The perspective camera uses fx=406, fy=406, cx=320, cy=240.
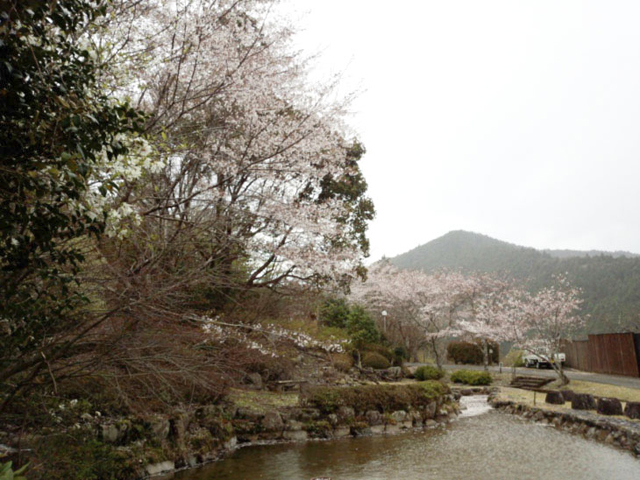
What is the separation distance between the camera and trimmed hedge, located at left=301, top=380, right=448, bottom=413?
29.4 ft

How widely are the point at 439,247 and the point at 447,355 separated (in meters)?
33.3

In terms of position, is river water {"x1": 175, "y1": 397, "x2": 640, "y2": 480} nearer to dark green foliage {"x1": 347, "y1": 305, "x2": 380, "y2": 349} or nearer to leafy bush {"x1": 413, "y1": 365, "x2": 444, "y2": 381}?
leafy bush {"x1": 413, "y1": 365, "x2": 444, "y2": 381}

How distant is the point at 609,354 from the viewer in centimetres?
1659

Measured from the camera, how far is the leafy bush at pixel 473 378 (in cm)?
1748

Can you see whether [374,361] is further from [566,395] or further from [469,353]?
[469,353]

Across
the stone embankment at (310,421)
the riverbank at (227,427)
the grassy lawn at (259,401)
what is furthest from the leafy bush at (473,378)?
the grassy lawn at (259,401)

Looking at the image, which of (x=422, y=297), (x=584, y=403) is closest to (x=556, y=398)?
(x=584, y=403)

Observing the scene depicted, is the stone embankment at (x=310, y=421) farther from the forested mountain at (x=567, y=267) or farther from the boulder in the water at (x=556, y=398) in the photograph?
the forested mountain at (x=567, y=267)

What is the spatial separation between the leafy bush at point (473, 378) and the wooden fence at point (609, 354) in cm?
467

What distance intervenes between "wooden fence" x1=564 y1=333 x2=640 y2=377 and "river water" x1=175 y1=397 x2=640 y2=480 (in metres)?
8.78

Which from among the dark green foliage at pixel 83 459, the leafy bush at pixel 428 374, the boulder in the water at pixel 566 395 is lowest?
the leafy bush at pixel 428 374

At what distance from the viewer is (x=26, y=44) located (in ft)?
7.00

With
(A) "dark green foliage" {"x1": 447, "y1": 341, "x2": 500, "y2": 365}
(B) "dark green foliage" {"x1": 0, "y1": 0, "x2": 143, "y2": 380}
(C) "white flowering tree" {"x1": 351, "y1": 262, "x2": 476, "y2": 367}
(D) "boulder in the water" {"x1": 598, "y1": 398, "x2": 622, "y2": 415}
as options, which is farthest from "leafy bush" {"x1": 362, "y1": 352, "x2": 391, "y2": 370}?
(B) "dark green foliage" {"x1": 0, "y1": 0, "x2": 143, "y2": 380}

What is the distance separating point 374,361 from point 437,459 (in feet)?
35.5
